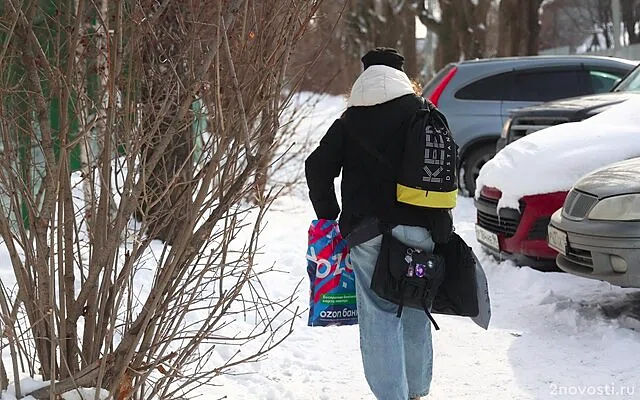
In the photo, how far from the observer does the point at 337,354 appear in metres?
5.42

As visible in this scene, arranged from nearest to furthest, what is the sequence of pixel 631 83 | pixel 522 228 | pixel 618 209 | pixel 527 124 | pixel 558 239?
pixel 618 209 < pixel 558 239 < pixel 522 228 < pixel 631 83 < pixel 527 124

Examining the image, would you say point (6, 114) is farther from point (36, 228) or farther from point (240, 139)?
point (240, 139)

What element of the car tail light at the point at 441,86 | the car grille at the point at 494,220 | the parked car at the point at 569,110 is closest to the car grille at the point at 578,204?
the car grille at the point at 494,220

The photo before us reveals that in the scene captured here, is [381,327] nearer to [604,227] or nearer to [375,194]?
[375,194]

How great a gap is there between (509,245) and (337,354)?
6.84ft

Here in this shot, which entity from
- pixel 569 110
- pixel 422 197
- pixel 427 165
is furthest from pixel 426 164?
pixel 569 110

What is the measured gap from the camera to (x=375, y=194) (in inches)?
154

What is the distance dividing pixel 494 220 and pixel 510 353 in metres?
2.02

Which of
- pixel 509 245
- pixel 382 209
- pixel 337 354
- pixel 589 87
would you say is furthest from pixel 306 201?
pixel 382 209

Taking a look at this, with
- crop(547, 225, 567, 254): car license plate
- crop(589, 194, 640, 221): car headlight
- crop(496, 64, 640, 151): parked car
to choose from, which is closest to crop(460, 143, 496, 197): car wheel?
crop(496, 64, 640, 151): parked car

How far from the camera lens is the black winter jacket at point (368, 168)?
12.8ft

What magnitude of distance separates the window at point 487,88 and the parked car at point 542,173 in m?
4.98

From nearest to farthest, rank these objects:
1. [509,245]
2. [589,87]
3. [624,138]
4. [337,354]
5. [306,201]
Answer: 1. [337,354]
2. [624,138]
3. [509,245]
4. [589,87]
5. [306,201]

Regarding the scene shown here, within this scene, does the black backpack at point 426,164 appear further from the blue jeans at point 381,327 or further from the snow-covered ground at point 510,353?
the snow-covered ground at point 510,353
